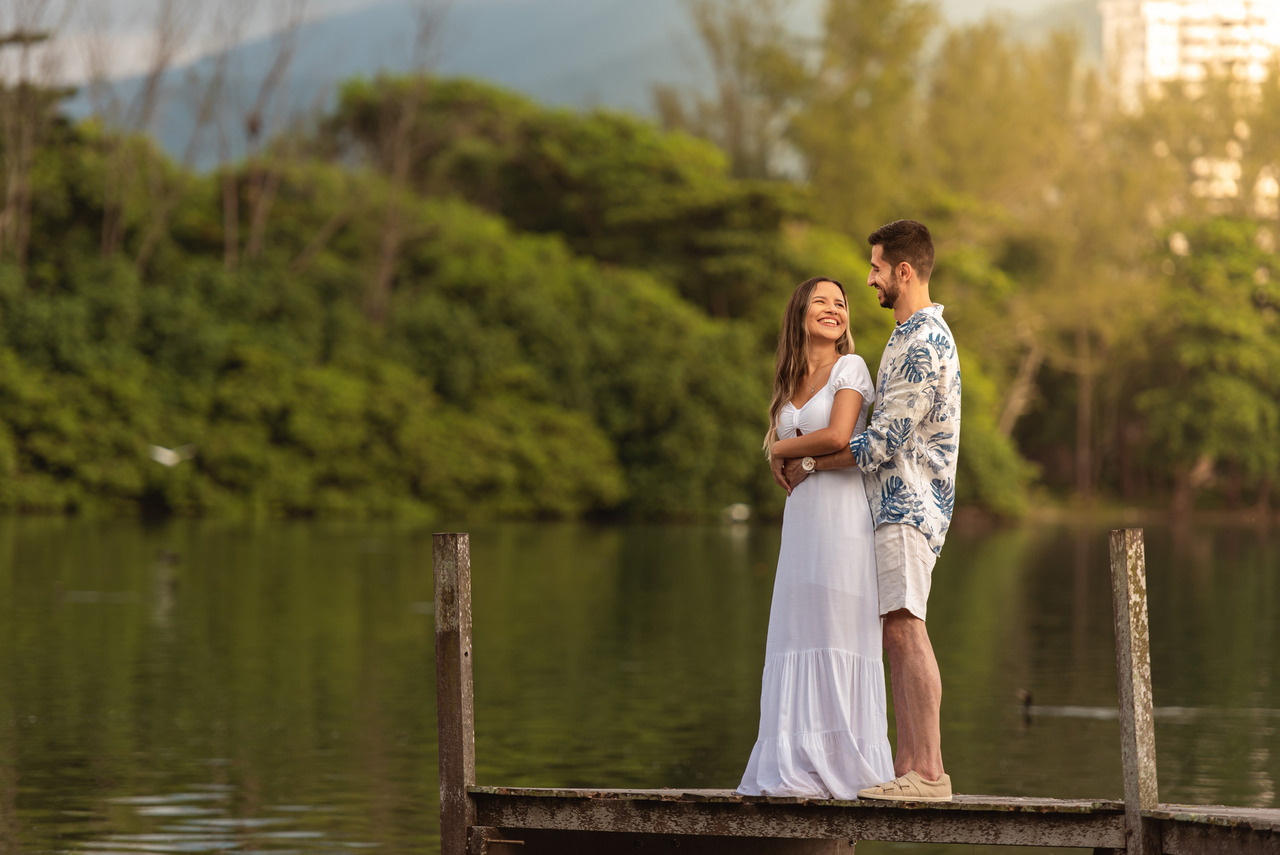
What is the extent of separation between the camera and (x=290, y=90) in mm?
62844

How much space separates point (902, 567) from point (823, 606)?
33cm

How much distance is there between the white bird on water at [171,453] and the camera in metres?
52.0

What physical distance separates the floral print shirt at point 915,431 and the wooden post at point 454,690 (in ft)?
6.55

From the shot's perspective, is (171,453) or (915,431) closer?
(915,431)

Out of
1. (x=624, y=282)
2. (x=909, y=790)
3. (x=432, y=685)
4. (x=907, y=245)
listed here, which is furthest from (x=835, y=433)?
(x=624, y=282)

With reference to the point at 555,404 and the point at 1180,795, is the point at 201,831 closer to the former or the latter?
the point at 1180,795

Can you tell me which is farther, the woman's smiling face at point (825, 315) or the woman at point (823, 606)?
the woman's smiling face at point (825, 315)

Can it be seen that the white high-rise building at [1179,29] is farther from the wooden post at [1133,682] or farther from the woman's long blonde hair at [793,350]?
the woman's long blonde hair at [793,350]

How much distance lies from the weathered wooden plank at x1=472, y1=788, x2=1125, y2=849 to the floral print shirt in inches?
40.6

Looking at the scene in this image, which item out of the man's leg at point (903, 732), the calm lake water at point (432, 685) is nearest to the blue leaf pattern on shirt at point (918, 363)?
the man's leg at point (903, 732)

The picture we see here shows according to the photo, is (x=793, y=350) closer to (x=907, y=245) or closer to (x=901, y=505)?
(x=907, y=245)

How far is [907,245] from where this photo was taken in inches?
284

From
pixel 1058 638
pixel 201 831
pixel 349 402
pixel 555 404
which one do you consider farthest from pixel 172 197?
pixel 201 831

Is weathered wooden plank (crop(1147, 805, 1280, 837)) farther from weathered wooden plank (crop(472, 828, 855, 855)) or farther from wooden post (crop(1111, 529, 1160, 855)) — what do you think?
weathered wooden plank (crop(472, 828, 855, 855))
